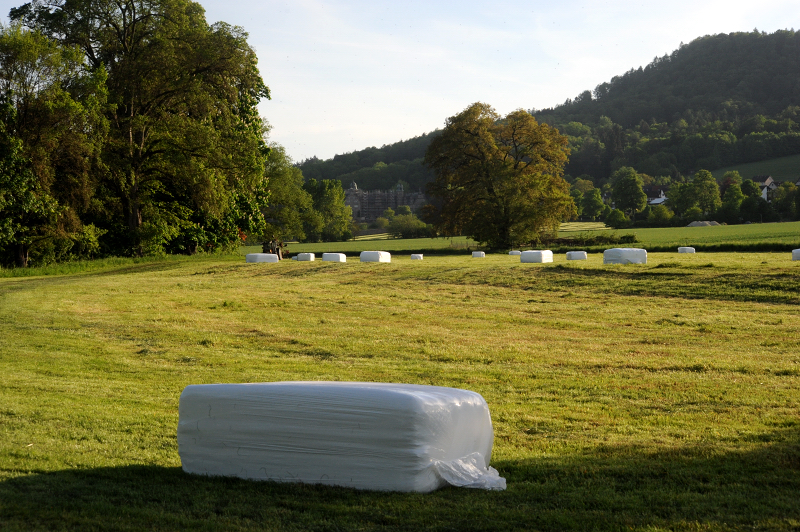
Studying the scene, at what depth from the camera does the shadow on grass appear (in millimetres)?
4676

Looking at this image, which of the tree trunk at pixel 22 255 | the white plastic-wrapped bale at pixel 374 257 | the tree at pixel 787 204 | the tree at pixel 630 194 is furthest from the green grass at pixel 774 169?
the tree trunk at pixel 22 255

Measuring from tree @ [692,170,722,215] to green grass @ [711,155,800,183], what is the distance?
42.8 meters

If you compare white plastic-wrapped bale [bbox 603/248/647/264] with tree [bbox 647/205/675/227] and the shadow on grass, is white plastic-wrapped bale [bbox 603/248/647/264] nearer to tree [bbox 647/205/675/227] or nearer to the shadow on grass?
the shadow on grass

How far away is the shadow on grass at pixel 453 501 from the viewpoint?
4676mm

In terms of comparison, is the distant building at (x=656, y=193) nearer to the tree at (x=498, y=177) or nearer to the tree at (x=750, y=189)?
the tree at (x=750, y=189)

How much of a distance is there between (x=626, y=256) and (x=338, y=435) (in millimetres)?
28466

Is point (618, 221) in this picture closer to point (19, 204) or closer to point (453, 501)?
point (19, 204)

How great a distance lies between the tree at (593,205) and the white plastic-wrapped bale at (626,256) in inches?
4322

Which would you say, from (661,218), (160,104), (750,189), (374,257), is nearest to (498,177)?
(374,257)

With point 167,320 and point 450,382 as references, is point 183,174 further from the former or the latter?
point 450,382

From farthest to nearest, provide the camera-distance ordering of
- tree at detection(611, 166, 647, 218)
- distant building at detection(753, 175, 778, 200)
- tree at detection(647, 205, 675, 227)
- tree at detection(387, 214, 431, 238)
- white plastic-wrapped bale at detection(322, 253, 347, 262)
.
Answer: distant building at detection(753, 175, 778, 200), tree at detection(611, 166, 647, 218), tree at detection(387, 214, 431, 238), tree at detection(647, 205, 675, 227), white plastic-wrapped bale at detection(322, 253, 347, 262)

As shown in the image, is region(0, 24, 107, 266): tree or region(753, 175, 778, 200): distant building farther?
region(753, 175, 778, 200): distant building

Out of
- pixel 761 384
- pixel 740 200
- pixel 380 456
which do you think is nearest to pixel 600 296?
pixel 761 384

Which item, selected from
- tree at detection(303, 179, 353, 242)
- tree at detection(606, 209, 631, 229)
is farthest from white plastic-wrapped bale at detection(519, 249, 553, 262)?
tree at detection(303, 179, 353, 242)
